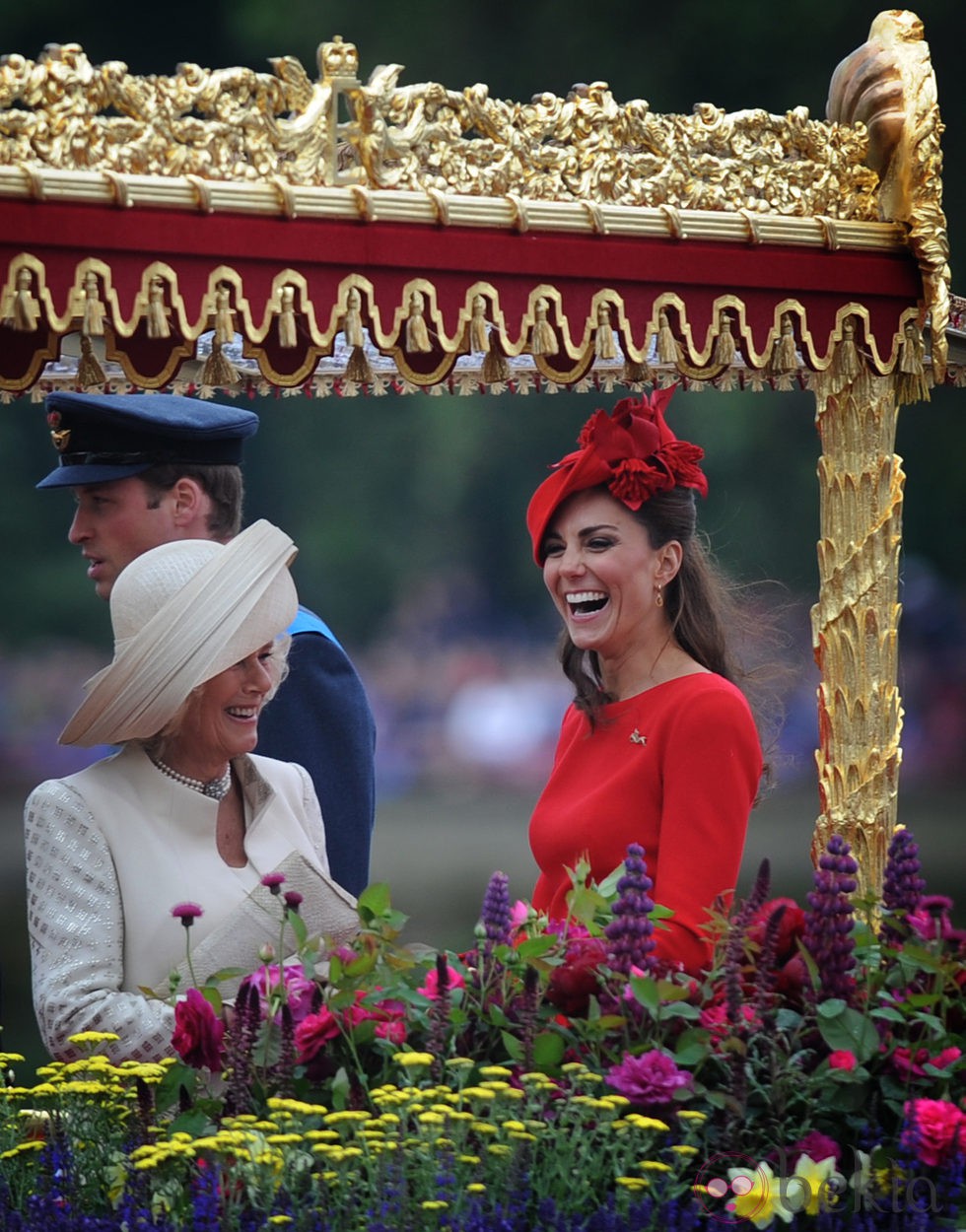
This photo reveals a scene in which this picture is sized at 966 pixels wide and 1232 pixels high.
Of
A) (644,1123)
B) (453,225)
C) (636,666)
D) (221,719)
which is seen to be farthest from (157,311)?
(644,1123)

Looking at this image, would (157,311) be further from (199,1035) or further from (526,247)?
(199,1035)

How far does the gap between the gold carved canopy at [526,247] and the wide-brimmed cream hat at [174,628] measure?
1.48ft

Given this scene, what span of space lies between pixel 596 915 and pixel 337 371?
2.20 metres

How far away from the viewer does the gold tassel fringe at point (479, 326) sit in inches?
137

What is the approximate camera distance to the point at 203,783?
3070 mm

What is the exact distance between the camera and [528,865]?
401 inches

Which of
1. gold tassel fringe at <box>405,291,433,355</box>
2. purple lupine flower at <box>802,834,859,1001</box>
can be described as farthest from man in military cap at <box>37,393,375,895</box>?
purple lupine flower at <box>802,834,859,1001</box>

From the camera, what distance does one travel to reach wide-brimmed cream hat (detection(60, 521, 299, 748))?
2.93m

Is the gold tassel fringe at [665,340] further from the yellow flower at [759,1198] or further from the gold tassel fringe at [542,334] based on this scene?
the yellow flower at [759,1198]

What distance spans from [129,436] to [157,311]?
3.21ft

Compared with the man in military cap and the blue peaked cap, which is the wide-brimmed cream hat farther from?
the blue peaked cap

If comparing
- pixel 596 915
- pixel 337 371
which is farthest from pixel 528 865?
pixel 596 915

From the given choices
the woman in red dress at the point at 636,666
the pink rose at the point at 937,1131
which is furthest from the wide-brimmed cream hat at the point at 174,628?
the pink rose at the point at 937,1131

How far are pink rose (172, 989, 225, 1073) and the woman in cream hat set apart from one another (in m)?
0.27
